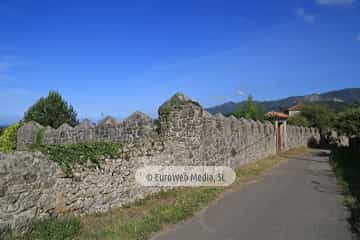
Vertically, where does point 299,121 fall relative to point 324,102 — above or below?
below

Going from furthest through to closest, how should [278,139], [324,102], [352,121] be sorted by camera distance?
[324,102], [278,139], [352,121]

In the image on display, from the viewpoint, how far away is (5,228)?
211 inches

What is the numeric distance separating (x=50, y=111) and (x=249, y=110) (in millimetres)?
19358

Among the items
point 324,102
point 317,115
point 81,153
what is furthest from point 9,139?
point 324,102

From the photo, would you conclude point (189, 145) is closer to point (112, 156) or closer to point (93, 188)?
point (112, 156)

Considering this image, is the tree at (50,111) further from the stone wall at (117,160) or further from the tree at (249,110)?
the tree at (249,110)

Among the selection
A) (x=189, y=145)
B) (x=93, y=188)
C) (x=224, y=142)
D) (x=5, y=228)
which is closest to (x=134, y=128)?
(x=189, y=145)

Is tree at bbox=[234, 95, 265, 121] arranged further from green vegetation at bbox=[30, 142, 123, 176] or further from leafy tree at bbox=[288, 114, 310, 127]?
green vegetation at bbox=[30, 142, 123, 176]

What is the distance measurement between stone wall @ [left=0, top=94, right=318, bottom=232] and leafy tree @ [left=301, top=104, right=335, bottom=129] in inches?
1124

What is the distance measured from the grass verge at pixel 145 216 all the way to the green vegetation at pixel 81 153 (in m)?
1.20

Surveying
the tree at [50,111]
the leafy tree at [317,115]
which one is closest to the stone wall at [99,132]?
the tree at [50,111]

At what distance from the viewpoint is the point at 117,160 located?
8.18m

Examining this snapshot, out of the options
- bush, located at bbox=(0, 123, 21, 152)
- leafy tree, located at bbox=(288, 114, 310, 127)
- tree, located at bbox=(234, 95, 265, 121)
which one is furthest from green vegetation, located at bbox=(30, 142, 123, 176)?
leafy tree, located at bbox=(288, 114, 310, 127)

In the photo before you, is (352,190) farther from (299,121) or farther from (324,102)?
(324,102)
